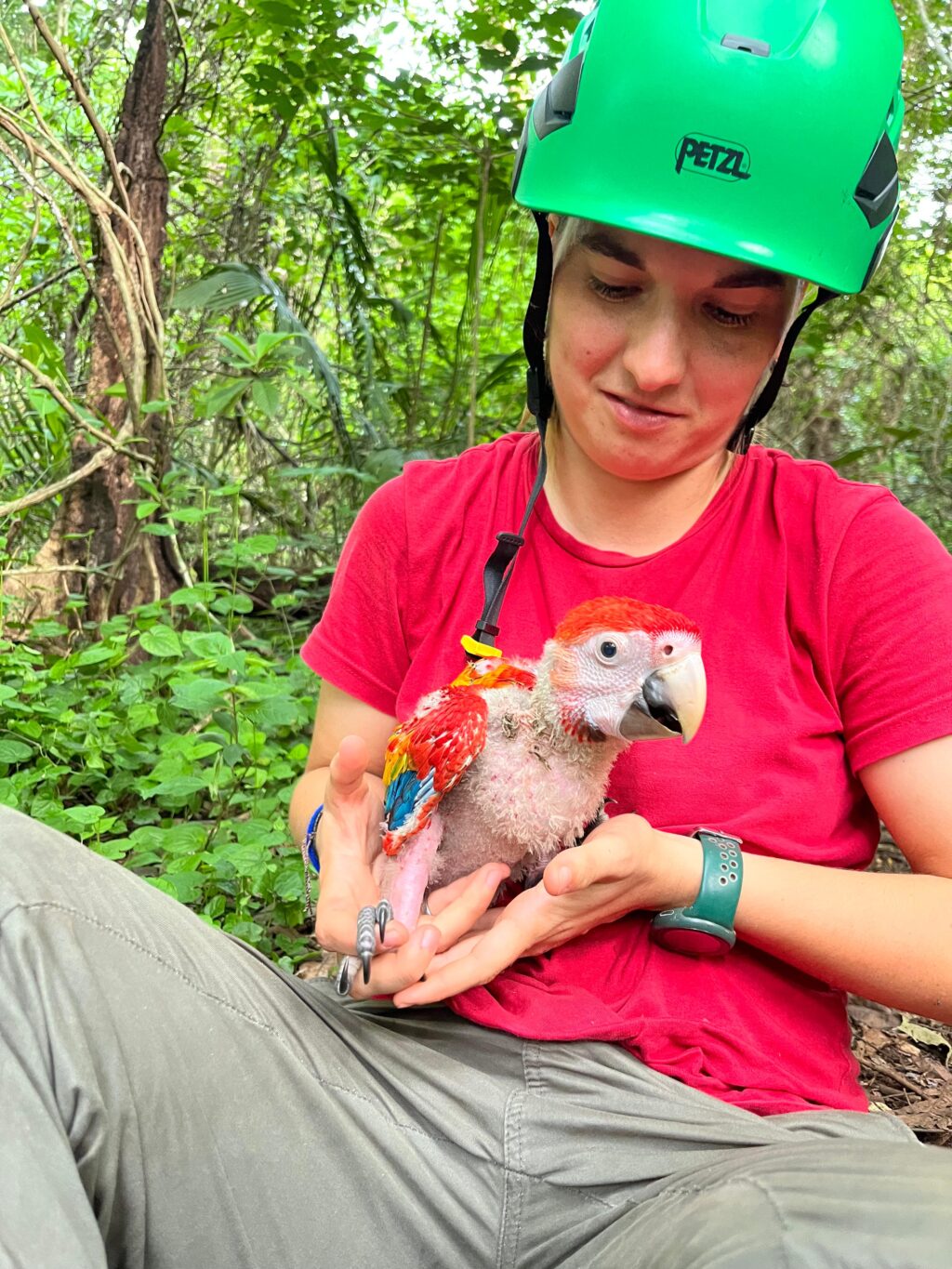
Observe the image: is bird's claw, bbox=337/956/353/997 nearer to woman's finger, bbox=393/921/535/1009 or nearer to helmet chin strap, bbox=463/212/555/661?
woman's finger, bbox=393/921/535/1009

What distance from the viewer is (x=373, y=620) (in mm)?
1767

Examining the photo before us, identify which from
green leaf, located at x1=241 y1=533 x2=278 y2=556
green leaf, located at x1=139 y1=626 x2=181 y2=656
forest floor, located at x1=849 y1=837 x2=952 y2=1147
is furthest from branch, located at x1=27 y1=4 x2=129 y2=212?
forest floor, located at x1=849 y1=837 x2=952 y2=1147

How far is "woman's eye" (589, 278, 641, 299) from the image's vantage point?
1.48 metres

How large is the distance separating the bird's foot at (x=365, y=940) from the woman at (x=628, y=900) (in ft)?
0.06

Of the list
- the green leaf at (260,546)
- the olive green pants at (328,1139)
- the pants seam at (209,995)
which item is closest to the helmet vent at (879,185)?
the olive green pants at (328,1139)

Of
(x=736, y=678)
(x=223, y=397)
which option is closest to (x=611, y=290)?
(x=736, y=678)

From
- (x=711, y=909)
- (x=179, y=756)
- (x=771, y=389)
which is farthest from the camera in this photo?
(x=179, y=756)

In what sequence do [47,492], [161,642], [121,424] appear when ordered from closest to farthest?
1. [161,642]
2. [47,492]
3. [121,424]

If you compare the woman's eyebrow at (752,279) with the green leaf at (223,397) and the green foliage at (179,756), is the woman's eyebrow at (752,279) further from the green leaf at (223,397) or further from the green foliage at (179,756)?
the green leaf at (223,397)

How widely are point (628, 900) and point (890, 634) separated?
1.81ft

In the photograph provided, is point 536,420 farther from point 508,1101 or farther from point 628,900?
point 508,1101

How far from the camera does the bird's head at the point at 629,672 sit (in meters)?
1.35

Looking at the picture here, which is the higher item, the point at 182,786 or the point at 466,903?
the point at 466,903

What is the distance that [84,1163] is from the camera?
43.7 inches
